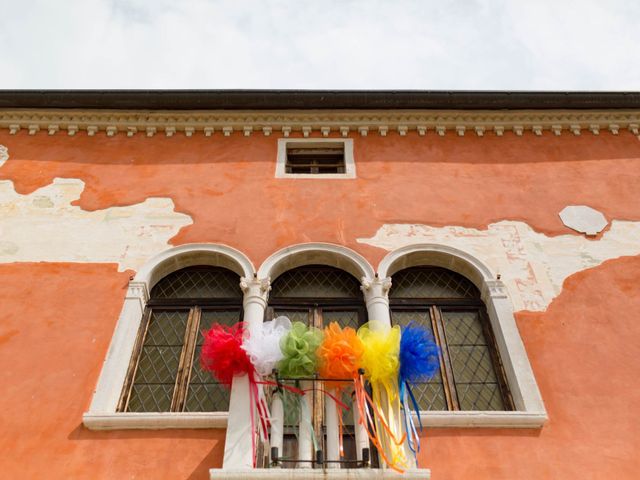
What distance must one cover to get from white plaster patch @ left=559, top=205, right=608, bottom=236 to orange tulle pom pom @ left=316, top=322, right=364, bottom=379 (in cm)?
312

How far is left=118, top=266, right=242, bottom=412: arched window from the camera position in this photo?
5.90 meters

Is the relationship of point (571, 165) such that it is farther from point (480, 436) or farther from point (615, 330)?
point (480, 436)

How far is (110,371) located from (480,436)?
10.1 feet

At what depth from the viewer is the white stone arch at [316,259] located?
6.78 metres

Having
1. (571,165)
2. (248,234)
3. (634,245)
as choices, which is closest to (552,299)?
(634,245)

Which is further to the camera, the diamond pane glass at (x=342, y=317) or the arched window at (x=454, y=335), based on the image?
the diamond pane glass at (x=342, y=317)

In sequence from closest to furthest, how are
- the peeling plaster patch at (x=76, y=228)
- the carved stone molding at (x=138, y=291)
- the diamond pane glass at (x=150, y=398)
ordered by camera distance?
the diamond pane glass at (x=150, y=398)
the carved stone molding at (x=138, y=291)
the peeling plaster patch at (x=76, y=228)

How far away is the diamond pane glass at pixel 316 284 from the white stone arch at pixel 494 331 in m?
0.37

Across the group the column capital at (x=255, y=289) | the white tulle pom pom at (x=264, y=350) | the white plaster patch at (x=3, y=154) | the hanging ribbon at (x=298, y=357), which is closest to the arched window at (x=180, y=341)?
the column capital at (x=255, y=289)

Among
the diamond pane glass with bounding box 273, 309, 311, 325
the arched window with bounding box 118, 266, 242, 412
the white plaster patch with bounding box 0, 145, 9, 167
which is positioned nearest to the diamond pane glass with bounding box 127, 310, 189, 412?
the arched window with bounding box 118, 266, 242, 412

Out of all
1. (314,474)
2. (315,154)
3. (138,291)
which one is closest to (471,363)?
(314,474)

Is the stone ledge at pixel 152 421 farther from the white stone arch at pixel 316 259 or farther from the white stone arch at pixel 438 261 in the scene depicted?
the white stone arch at pixel 438 261

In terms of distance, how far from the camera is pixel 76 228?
7289 millimetres

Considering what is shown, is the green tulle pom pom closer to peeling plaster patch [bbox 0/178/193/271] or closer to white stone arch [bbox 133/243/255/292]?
white stone arch [bbox 133/243/255/292]
